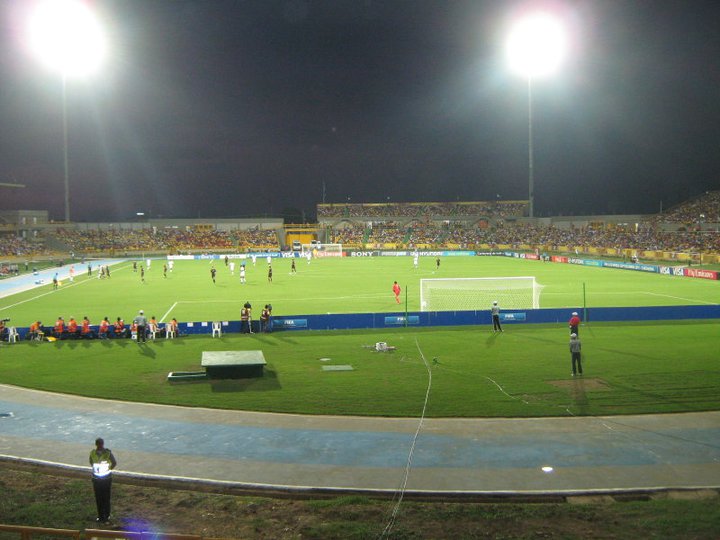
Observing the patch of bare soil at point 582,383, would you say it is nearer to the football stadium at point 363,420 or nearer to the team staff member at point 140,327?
the football stadium at point 363,420

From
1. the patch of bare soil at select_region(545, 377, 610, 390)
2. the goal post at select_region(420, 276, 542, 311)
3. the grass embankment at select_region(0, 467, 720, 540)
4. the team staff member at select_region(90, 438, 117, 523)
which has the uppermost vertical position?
the goal post at select_region(420, 276, 542, 311)

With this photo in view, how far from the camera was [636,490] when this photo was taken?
10125 mm

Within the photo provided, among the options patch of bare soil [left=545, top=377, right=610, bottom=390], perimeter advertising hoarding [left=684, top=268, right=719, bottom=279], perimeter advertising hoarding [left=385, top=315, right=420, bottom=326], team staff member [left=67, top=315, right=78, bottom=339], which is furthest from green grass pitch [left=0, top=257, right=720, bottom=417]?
perimeter advertising hoarding [left=684, top=268, right=719, bottom=279]

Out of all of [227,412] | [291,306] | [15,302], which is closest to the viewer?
[227,412]

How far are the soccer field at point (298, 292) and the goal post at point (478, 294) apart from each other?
930 mm

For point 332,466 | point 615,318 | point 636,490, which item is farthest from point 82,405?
point 615,318

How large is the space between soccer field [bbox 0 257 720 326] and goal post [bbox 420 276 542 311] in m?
0.93

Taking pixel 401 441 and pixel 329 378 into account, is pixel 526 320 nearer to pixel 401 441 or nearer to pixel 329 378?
pixel 329 378

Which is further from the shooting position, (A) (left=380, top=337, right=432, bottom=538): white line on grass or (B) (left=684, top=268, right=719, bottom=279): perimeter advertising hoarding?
(B) (left=684, top=268, right=719, bottom=279): perimeter advertising hoarding

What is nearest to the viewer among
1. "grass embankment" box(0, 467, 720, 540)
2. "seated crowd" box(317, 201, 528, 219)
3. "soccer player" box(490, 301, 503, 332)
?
"grass embankment" box(0, 467, 720, 540)

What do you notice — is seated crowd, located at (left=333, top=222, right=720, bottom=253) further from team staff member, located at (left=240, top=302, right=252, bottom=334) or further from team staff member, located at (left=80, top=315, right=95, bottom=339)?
team staff member, located at (left=80, top=315, right=95, bottom=339)

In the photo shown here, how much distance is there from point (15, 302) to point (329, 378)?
99.5 feet

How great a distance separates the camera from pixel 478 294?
130ft

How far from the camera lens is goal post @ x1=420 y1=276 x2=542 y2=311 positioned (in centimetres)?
3434
